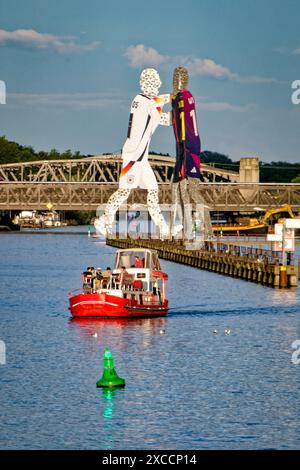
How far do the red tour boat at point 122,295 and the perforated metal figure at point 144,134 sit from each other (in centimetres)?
7593

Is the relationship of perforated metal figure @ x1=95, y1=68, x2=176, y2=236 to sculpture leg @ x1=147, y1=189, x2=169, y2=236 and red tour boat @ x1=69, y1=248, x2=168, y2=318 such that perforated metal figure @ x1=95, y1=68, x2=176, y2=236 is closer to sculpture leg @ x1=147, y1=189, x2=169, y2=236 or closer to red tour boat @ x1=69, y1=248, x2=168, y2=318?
sculpture leg @ x1=147, y1=189, x2=169, y2=236

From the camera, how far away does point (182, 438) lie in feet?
148

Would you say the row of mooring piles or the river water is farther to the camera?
the row of mooring piles

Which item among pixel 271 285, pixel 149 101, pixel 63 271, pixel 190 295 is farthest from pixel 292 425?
pixel 149 101

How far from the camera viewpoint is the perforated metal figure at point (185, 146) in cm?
15512

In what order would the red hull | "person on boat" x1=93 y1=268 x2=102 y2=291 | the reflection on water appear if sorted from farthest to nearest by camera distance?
the reflection on water → "person on boat" x1=93 y1=268 x2=102 y2=291 → the red hull

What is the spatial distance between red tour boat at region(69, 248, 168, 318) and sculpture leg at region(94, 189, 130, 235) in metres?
91.3

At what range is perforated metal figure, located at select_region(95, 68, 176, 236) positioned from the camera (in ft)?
500

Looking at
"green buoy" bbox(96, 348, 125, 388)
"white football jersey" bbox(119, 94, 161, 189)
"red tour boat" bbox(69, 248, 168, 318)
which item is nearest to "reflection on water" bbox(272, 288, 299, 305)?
"red tour boat" bbox(69, 248, 168, 318)

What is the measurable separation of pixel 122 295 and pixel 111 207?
99969mm

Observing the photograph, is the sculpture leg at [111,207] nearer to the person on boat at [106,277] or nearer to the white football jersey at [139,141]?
the white football jersey at [139,141]

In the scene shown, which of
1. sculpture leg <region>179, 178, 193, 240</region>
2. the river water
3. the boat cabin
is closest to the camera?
the river water

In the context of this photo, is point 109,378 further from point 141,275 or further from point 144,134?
point 144,134

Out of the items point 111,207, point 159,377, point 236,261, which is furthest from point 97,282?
point 111,207
